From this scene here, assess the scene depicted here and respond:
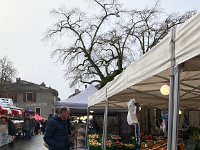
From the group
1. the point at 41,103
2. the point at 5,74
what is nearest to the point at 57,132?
the point at 5,74

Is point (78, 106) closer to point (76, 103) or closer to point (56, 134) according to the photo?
point (76, 103)

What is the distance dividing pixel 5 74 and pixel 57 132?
61.3 metres

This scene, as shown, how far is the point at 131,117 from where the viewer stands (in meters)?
7.76

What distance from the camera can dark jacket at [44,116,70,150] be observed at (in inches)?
291

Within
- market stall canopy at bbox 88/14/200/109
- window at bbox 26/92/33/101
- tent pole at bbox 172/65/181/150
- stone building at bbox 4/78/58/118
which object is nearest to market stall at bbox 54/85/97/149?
market stall canopy at bbox 88/14/200/109

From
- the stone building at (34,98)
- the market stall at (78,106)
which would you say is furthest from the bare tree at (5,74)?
the market stall at (78,106)

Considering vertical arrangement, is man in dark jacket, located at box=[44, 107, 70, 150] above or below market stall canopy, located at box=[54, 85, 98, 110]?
below

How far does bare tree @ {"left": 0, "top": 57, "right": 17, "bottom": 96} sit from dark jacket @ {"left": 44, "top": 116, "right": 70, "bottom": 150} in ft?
192

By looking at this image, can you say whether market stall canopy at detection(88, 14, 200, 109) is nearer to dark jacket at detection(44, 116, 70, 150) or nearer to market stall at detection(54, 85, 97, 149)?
dark jacket at detection(44, 116, 70, 150)

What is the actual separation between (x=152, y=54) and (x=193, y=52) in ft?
4.32

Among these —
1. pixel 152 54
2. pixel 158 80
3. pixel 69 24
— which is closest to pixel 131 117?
pixel 158 80

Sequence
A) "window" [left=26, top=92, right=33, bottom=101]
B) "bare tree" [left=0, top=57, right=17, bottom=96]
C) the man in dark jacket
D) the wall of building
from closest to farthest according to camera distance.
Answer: the man in dark jacket, "bare tree" [left=0, top=57, right=17, bottom=96], the wall of building, "window" [left=26, top=92, right=33, bottom=101]

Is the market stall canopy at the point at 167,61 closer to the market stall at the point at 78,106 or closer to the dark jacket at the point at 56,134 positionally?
the dark jacket at the point at 56,134

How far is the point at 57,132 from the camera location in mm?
7457
